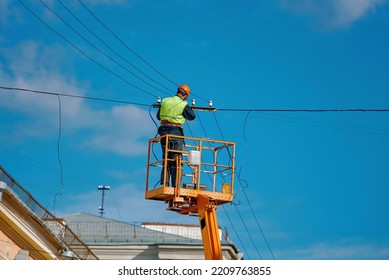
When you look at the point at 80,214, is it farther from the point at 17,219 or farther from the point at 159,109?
the point at 159,109

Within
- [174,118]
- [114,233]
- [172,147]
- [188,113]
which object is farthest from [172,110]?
[114,233]

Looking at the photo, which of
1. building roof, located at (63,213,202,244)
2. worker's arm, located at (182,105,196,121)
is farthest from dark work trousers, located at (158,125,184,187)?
building roof, located at (63,213,202,244)

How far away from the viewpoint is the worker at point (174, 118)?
896 inches

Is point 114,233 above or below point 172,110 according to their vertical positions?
above

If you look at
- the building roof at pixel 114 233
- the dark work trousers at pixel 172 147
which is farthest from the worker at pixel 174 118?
the building roof at pixel 114 233

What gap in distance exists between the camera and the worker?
22766mm

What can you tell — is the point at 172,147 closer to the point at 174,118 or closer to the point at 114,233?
the point at 174,118

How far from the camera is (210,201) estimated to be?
902 inches

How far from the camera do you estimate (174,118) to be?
914 inches

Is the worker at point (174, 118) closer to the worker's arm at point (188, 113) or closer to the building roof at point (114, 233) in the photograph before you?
the worker's arm at point (188, 113)
